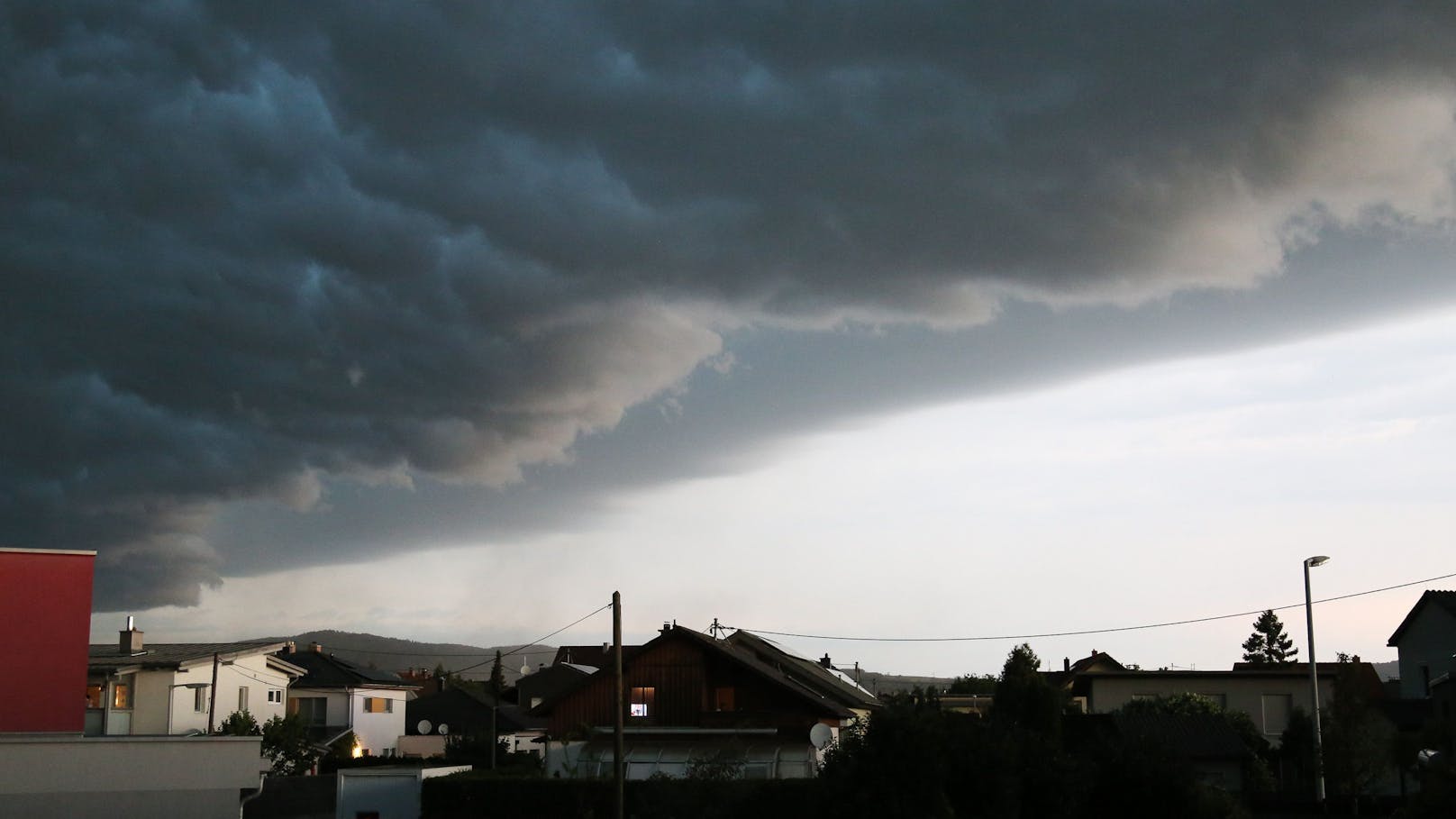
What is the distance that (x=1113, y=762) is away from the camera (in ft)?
118

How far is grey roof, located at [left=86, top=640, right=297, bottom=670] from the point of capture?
211 ft

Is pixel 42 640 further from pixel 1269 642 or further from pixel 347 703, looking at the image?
pixel 1269 642

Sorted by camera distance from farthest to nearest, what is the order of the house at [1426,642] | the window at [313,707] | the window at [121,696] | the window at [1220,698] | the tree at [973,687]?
the tree at [973,687] < the window at [313,707] < the house at [1426,642] < the window at [1220,698] < the window at [121,696]

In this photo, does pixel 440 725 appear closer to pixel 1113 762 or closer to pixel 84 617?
pixel 84 617

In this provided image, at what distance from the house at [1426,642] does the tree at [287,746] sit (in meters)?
63.2

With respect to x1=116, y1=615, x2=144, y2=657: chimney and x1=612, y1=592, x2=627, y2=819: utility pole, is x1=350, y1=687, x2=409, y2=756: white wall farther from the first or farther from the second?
x1=612, y1=592, x2=627, y2=819: utility pole

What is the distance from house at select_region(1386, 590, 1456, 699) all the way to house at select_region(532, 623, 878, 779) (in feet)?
130

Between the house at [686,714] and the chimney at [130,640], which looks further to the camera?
the chimney at [130,640]

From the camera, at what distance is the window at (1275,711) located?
2837 inches

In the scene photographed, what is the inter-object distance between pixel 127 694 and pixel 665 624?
28236mm

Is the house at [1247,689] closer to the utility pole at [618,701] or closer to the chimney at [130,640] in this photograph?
the utility pole at [618,701]

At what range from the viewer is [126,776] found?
128 feet

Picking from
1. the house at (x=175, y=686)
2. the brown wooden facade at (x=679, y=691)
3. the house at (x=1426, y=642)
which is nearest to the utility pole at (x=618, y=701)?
the brown wooden facade at (x=679, y=691)

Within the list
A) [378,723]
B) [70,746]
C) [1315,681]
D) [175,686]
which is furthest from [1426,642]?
[70,746]
